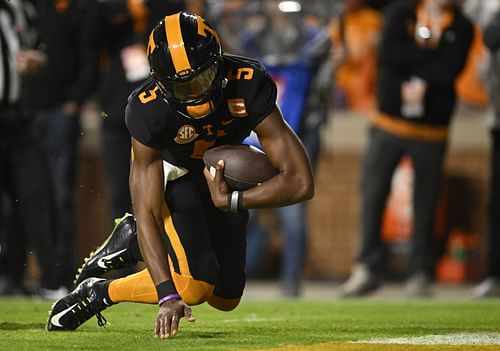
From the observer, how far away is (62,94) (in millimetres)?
8336

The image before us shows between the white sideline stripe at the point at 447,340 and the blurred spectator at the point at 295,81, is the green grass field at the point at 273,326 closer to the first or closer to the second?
the white sideline stripe at the point at 447,340

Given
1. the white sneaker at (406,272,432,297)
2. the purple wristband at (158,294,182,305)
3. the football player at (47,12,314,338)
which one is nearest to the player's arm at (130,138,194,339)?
the football player at (47,12,314,338)

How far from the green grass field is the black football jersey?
31.5 inches

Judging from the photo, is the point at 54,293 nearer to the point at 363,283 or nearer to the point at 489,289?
the point at 363,283

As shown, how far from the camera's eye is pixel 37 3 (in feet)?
26.7

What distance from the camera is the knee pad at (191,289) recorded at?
16.3 feet

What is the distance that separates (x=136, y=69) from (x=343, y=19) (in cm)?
216

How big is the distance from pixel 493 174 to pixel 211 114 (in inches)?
138

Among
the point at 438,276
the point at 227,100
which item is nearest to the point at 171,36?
the point at 227,100

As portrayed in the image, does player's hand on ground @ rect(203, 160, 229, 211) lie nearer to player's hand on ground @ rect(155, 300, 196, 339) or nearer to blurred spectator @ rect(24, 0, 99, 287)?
player's hand on ground @ rect(155, 300, 196, 339)

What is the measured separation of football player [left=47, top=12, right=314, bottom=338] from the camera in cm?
470

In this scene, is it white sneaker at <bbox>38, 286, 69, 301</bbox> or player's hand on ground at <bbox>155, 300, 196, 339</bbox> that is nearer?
player's hand on ground at <bbox>155, 300, 196, 339</bbox>

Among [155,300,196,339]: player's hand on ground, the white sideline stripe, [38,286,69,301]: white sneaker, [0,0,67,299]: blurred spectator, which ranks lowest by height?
[38,286,69,301]: white sneaker

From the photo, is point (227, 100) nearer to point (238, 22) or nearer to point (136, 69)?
point (136, 69)
